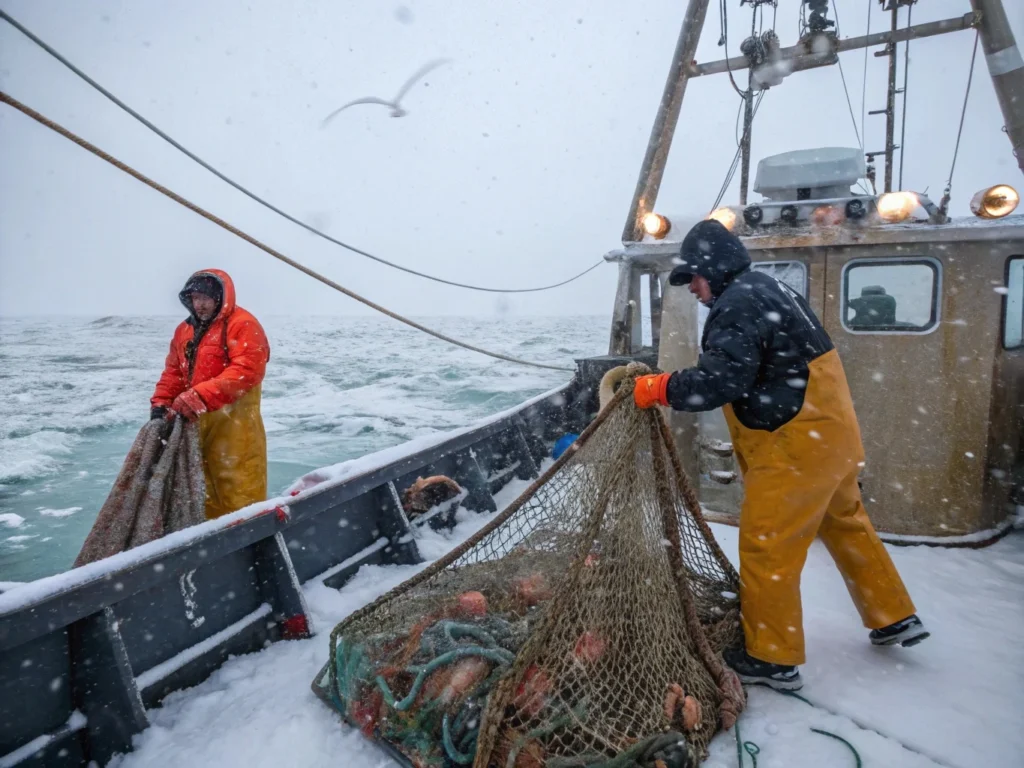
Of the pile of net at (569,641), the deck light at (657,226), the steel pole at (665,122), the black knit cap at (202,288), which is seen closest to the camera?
the pile of net at (569,641)

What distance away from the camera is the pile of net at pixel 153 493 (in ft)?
9.59

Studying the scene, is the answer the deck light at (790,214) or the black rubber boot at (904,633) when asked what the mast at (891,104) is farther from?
the black rubber boot at (904,633)

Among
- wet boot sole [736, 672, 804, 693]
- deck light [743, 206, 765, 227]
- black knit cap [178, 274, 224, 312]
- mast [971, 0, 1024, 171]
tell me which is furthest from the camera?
mast [971, 0, 1024, 171]

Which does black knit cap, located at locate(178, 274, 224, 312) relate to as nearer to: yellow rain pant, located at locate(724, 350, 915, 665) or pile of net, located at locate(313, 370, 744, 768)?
pile of net, located at locate(313, 370, 744, 768)

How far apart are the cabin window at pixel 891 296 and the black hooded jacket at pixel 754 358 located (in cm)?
184

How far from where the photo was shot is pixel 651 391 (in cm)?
233

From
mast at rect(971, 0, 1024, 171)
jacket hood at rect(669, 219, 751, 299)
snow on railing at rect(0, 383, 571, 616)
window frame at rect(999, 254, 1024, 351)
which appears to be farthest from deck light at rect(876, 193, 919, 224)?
snow on railing at rect(0, 383, 571, 616)

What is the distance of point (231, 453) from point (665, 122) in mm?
4642

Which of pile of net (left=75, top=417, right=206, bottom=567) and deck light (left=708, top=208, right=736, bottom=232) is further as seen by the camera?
deck light (left=708, top=208, right=736, bottom=232)

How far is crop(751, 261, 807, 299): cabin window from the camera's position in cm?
401

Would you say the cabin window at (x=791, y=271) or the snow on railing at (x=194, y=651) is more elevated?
the cabin window at (x=791, y=271)

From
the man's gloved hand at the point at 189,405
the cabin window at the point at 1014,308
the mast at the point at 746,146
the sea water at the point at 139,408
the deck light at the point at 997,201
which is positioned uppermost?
the mast at the point at 746,146

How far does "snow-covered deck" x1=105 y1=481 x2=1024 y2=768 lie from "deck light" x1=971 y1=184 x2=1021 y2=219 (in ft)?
6.95

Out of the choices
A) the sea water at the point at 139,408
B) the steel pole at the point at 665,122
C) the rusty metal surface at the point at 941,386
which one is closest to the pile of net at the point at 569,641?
the rusty metal surface at the point at 941,386
